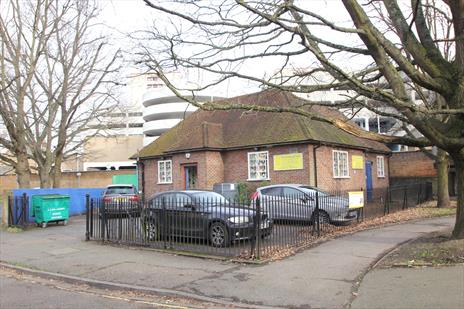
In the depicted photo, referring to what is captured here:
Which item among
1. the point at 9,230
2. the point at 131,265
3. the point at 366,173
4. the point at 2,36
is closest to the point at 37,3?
the point at 2,36

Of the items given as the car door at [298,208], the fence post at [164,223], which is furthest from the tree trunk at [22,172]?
the car door at [298,208]

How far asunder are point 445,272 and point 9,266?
9377 mm

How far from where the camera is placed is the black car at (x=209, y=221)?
11617 millimetres

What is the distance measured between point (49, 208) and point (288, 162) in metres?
10.5

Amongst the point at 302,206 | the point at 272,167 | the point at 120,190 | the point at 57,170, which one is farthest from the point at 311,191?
the point at 57,170

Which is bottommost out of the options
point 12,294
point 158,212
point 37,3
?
point 12,294

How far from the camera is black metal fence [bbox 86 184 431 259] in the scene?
37.9 feet

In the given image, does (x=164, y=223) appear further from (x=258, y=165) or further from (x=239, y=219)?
(x=258, y=165)

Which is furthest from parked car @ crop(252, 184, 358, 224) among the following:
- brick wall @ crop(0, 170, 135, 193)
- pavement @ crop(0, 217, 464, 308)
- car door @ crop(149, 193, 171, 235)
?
brick wall @ crop(0, 170, 135, 193)

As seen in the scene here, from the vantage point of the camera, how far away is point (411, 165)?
104 feet

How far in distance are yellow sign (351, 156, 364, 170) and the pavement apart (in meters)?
11.8

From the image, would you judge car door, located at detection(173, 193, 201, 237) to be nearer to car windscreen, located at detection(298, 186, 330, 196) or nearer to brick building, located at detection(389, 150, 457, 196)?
car windscreen, located at detection(298, 186, 330, 196)

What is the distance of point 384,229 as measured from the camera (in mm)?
15062

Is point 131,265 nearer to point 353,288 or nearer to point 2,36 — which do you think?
point 353,288
